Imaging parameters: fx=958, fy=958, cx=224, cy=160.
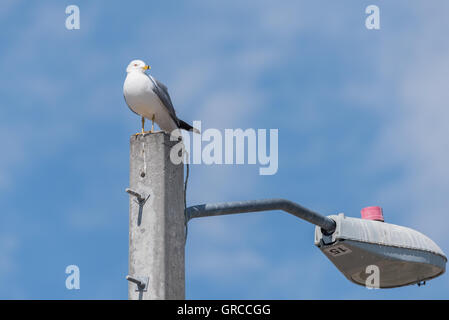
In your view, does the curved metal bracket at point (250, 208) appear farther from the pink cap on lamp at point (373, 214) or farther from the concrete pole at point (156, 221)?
the pink cap on lamp at point (373, 214)

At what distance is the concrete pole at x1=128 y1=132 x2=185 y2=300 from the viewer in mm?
6625

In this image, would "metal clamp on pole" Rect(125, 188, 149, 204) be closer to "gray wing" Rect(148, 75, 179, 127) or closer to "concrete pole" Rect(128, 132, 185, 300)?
"concrete pole" Rect(128, 132, 185, 300)

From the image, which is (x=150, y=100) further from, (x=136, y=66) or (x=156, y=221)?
(x=156, y=221)

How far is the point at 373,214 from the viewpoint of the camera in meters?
8.46

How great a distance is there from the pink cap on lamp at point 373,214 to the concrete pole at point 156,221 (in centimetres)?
212

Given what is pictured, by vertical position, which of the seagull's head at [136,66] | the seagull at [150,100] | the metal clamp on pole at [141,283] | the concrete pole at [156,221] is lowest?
the metal clamp on pole at [141,283]

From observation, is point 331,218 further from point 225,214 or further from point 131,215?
point 131,215

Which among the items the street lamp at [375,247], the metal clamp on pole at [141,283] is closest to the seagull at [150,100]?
the street lamp at [375,247]

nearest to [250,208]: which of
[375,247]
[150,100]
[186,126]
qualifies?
[375,247]

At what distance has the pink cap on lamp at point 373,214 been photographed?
8.41m
